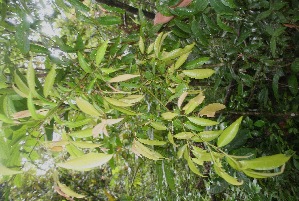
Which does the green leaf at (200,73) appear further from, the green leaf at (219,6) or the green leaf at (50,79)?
the green leaf at (50,79)

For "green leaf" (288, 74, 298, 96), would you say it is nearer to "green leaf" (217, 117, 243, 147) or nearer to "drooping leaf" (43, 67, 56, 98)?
"green leaf" (217, 117, 243, 147)

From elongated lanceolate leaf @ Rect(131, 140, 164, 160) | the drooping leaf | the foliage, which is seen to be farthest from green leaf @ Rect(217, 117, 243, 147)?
the drooping leaf

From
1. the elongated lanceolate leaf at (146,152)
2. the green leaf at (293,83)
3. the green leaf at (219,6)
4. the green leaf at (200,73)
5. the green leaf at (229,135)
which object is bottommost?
the green leaf at (293,83)

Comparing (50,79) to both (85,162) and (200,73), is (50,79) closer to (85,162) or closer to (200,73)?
(85,162)

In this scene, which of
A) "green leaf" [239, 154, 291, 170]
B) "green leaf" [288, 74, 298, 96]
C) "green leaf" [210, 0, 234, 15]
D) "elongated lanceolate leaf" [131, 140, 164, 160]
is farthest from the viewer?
"green leaf" [288, 74, 298, 96]

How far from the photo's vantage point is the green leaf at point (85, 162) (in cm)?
42

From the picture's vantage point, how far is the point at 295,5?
34.0 inches

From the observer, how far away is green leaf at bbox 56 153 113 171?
421 mm

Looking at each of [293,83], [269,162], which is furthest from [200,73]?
[293,83]

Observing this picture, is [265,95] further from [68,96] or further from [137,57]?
[68,96]

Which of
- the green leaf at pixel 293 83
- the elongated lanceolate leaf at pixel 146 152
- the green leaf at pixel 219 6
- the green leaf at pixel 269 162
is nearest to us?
the green leaf at pixel 269 162

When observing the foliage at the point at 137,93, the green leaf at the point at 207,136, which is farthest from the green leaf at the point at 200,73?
the green leaf at the point at 207,136

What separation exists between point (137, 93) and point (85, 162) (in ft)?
1.05

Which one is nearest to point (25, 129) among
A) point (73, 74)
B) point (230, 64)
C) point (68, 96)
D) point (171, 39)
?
point (68, 96)
